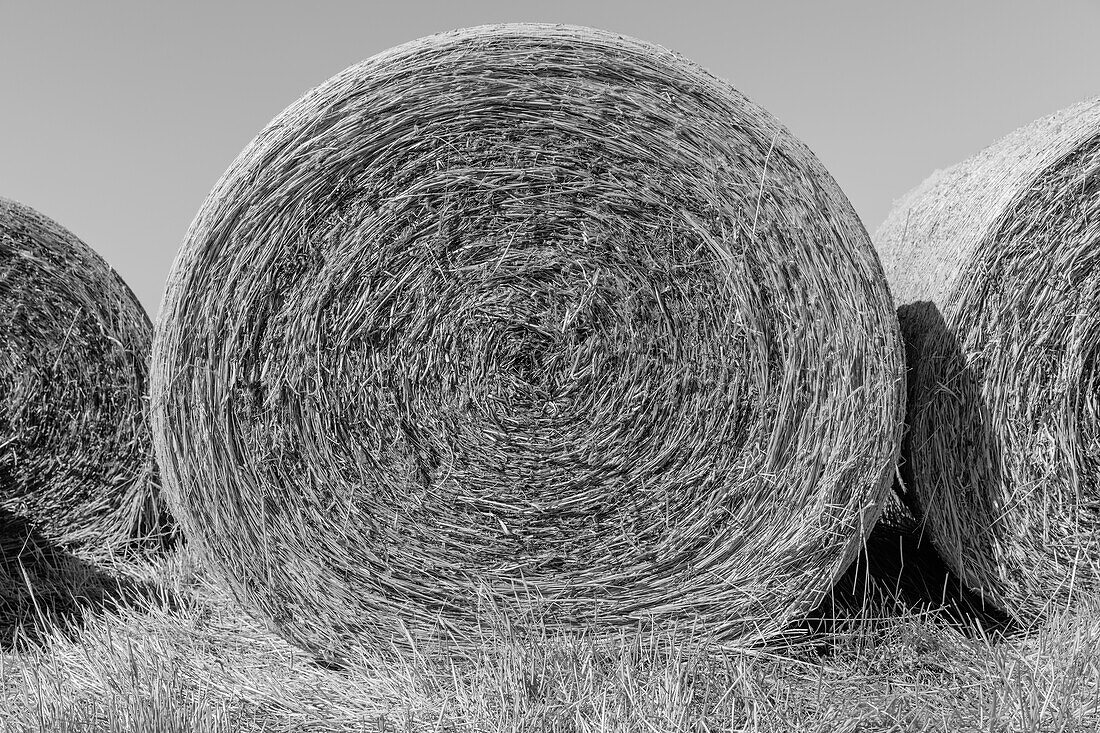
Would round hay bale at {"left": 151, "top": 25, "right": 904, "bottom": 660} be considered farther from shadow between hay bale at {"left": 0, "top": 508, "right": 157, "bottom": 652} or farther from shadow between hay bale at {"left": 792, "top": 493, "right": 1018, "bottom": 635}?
shadow between hay bale at {"left": 0, "top": 508, "right": 157, "bottom": 652}

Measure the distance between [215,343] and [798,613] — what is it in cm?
194

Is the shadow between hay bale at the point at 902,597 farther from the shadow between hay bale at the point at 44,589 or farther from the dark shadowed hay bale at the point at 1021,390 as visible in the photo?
the shadow between hay bale at the point at 44,589

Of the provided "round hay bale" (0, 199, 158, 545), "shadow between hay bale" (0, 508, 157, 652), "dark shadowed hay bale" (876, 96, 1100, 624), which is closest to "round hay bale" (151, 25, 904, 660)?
"dark shadowed hay bale" (876, 96, 1100, 624)

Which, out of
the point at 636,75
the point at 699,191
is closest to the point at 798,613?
the point at 699,191

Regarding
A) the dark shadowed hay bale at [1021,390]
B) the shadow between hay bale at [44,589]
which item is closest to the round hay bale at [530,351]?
the dark shadowed hay bale at [1021,390]

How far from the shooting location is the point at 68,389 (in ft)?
13.2

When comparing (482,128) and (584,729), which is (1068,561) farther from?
(482,128)

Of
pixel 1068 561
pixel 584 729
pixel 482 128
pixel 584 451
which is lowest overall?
pixel 1068 561

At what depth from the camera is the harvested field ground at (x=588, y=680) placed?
2.24 meters

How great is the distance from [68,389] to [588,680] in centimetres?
287

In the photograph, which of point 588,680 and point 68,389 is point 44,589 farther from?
point 588,680

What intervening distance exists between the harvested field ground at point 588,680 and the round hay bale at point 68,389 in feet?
2.76

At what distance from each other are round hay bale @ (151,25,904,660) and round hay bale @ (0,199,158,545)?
1412 millimetres

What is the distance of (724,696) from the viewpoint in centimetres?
228
